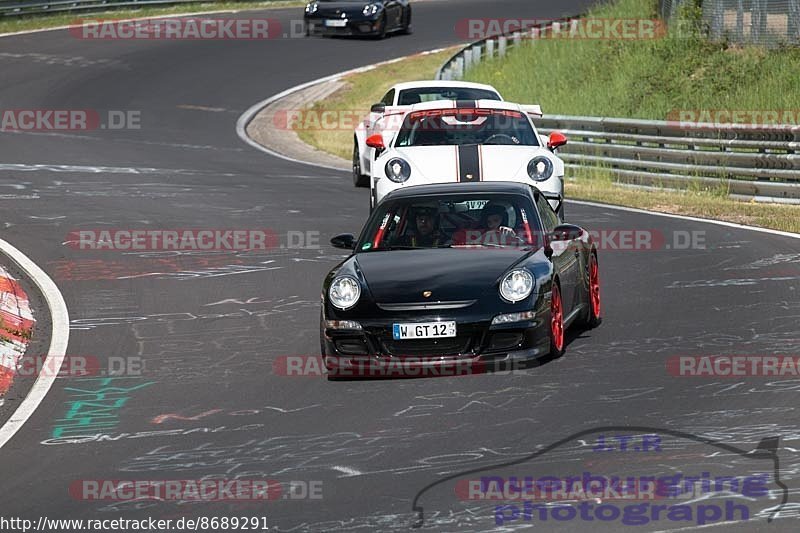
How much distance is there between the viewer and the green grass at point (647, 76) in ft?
90.2

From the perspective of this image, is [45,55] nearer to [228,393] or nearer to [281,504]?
[228,393]

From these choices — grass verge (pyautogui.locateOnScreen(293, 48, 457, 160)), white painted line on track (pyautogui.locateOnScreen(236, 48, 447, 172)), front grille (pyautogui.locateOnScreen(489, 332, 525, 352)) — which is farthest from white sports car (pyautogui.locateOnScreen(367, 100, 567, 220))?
grass verge (pyautogui.locateOnScreen(293, 48, 457, 160))

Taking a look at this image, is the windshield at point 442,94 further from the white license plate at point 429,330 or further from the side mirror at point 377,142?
A: the white license plate at point 429,330

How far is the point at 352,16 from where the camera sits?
4097 cm

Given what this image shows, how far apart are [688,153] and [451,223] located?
1126 cm

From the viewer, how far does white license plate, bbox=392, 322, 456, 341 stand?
9930mm

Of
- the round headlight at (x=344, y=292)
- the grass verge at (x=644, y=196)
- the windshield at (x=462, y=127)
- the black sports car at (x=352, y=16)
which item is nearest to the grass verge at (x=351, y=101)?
the grass verge at (x=644, y=196)

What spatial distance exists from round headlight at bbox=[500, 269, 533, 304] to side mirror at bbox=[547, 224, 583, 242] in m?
0.72

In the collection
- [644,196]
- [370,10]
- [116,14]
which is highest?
[116,14]

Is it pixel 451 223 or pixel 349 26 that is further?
pixel 349 26

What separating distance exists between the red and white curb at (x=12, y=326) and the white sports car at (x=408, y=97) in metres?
8.05

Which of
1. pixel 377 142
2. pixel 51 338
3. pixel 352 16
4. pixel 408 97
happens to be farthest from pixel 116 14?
pixel 51 338

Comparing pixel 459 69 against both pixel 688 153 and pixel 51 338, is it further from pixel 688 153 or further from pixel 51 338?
pixel 51 338

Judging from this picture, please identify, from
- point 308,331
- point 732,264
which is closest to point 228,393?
point 308,331
